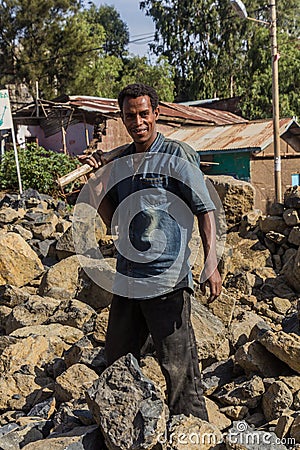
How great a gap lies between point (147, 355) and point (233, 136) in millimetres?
10054

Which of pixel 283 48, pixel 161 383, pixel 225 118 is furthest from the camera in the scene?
pixel 283 48

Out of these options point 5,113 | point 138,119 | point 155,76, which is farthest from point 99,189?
point 155,76

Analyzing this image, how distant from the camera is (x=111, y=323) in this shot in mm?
3008

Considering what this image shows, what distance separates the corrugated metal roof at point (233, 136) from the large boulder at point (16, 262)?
6877mm

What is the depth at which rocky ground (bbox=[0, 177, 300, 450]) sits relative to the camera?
2609mm

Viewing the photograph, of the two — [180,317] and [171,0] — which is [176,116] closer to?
[180,317]

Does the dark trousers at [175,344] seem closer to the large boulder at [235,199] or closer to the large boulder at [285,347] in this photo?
the large boulder at [285,347]

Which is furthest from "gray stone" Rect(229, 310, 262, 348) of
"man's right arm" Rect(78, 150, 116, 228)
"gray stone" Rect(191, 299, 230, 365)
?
"man's right arm" Rect(78, 150, 116, 228)

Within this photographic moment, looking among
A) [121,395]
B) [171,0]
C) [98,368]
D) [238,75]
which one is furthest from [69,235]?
[171,0]

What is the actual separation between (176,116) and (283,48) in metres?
13.7

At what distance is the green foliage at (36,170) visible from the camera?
40.1ft

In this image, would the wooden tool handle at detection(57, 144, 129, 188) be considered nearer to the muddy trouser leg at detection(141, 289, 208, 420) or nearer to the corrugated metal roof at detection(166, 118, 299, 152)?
the muddy trouser leg at detection(141, 289, 208, 420)

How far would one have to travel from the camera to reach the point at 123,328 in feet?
9.79

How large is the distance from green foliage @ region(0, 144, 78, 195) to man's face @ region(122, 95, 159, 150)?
9127 millimetres
